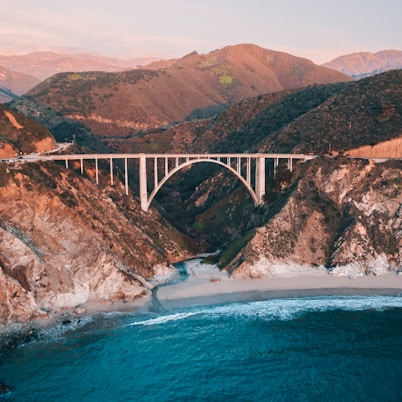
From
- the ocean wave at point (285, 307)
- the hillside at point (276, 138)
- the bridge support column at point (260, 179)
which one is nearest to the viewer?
the ocean wave at point (285, 307)

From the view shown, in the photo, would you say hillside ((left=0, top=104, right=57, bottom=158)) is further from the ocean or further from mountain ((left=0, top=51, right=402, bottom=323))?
the ocean

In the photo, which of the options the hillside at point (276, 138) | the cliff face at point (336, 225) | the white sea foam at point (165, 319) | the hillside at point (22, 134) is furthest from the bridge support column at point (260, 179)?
the hillside at point (22, 134)

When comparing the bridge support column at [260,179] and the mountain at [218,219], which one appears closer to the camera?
the mountain at [218,219]

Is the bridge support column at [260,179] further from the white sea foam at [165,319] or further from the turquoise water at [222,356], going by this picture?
the white sea foam at [165,319]

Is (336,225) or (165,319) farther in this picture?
(336,225)

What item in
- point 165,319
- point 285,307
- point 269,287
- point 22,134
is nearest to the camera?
point 165,319

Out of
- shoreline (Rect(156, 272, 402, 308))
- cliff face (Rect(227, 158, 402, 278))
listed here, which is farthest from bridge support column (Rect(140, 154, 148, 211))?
cliff face (Rect(227, 158, 402, 278))

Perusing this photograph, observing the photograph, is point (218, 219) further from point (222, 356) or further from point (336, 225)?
point (222, 356)

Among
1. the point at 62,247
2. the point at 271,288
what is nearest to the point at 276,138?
the point at 271,288
